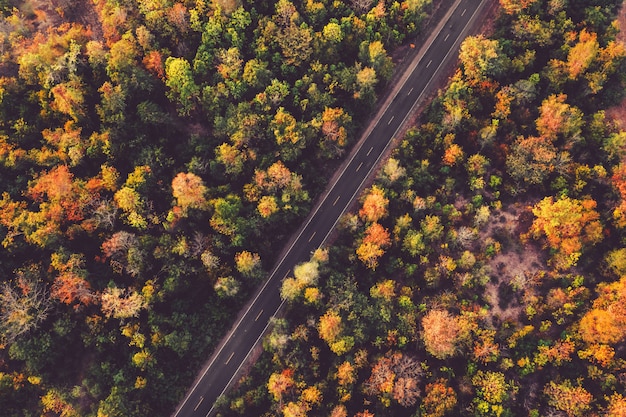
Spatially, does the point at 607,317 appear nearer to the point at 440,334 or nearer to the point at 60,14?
the point at 440,334

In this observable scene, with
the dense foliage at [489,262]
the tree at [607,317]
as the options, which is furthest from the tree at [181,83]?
the tree at [607,317]

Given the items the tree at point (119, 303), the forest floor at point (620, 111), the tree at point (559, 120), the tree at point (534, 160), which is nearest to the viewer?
the tree at point (119, 303)

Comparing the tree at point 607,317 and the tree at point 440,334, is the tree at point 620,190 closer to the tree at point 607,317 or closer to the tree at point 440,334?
the tree at point 607,317

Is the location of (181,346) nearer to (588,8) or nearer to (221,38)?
(221,38)

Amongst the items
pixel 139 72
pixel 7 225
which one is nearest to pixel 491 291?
pixel 139 72

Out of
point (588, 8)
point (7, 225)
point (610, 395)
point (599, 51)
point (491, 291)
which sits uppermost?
point (588, 8)
